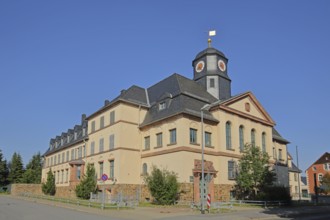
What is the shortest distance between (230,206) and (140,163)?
1380 centimetres

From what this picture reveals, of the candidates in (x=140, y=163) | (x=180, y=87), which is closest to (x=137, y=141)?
(x=140, y=163)

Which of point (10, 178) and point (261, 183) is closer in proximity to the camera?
point (261, 183)

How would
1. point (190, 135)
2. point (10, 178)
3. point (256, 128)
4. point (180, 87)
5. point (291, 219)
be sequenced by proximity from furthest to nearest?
point (10, 178), point (256, 128), point (180, 87), point (190, 135), point (291, 219)

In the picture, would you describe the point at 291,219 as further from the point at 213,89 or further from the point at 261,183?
the point at 213,89

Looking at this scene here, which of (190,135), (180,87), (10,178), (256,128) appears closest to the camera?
(190,135)

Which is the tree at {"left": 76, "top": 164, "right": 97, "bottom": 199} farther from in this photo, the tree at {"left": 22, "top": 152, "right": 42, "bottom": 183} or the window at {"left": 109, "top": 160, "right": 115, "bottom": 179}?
the tree at {"left": 22, "top": 152, "right": 42, "bottom": 183}

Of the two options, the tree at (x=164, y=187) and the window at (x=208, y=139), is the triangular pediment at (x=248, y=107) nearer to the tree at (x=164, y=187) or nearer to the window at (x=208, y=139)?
the window at (x=208, y=139)

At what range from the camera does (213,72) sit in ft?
142

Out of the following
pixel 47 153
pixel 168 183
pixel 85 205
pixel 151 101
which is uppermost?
pixel 151 101

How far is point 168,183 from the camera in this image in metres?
29.8

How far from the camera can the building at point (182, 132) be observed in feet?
110

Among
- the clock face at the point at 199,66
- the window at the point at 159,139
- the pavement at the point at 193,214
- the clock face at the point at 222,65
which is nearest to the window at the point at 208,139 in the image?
the window at the point at 159,139

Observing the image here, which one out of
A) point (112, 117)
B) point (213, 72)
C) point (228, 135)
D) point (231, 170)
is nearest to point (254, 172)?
point (231, 170)

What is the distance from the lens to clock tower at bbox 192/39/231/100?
1693 inches
